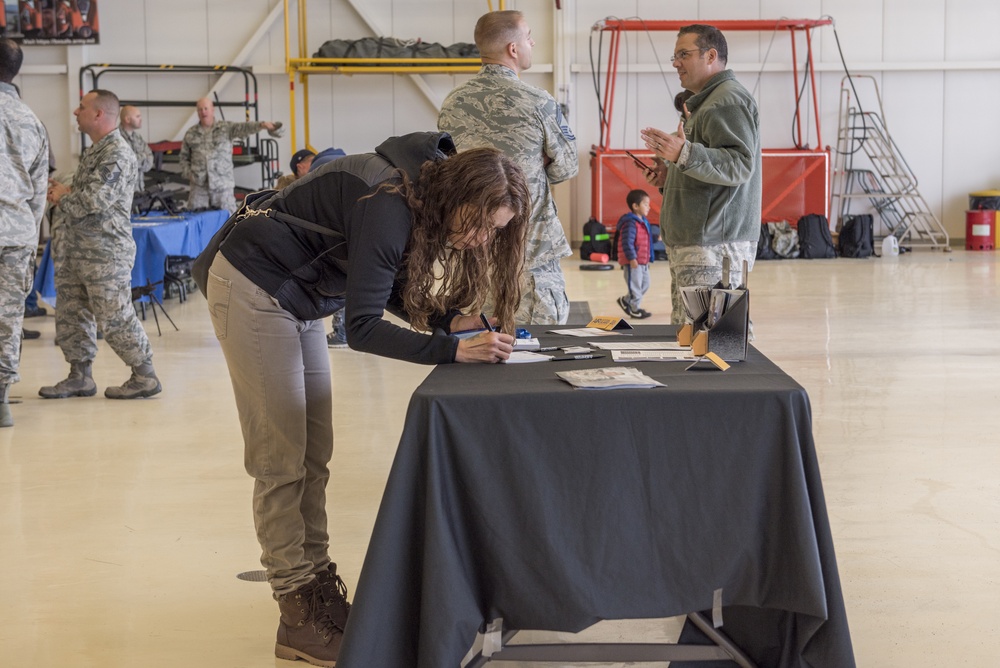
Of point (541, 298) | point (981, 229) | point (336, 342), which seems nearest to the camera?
point (541, 298)

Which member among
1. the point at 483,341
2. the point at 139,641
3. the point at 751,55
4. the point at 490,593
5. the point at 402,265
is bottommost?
the point at 139,641

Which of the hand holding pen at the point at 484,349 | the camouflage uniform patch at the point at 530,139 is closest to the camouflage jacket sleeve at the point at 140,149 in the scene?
the camouflage uniform patch at the point at 530,139

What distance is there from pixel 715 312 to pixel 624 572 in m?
0.66

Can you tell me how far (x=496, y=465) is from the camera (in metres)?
2.06

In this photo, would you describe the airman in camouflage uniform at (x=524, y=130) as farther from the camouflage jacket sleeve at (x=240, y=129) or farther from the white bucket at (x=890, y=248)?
the white bucket at (x=890, y=248)

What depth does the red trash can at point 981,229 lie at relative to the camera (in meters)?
13.3

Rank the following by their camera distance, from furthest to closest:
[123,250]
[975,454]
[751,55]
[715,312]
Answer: [751,55] < [123,250] < [975,454] < [715,312]

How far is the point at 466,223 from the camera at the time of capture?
2215mm

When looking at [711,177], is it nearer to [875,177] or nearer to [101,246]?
[101,246]

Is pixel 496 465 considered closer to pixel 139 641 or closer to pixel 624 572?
pixel 624 572

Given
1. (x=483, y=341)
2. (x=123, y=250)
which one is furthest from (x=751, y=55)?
(x=483, y=341)

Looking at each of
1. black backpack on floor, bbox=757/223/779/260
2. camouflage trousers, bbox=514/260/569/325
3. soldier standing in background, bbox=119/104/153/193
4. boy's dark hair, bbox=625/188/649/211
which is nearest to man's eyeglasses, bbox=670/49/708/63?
camouflage trousers, bbox=514/260/569/325

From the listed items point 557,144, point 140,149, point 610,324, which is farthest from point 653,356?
point 140,149

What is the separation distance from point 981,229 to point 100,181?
1104 cm
